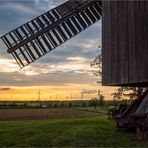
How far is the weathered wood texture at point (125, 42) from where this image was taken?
20.2 meters

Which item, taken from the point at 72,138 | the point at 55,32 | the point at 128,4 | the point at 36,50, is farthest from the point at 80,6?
the point at 72,138

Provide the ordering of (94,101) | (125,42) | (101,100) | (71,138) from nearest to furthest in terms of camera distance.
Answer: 1. (71,138)
2. (125,42)
3. (101,100)
4. (94,101)

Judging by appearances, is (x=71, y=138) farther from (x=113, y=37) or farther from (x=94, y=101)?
(x=94, y=101)

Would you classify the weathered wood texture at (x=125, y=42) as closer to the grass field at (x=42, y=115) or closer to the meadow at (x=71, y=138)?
the meadow at (x=71, y=138)

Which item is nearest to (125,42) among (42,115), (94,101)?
(42,115)

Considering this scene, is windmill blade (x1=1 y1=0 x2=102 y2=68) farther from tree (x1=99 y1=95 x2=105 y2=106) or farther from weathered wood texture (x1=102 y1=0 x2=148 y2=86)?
tree (x1=99 y1=95 x2=105 y2=106)

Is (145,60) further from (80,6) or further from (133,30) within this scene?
(80,6)

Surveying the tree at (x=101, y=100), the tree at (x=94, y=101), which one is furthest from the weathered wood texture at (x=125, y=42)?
the tree at (x=94, y=101)

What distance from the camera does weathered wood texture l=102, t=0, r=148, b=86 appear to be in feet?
66.4

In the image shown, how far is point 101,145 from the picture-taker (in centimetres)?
1691

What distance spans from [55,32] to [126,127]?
28.7 feet

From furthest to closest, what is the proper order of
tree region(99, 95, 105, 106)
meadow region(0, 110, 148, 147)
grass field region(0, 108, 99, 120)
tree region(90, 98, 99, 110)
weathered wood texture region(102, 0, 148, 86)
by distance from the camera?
tree region(90, 98, 99, 110), tree region(99, 95, 105, 106), grass field region(0, 108, 99, 120), weathered wood texture region(102, 0, 148, 86), meadow region(0, 110, 148, 147)

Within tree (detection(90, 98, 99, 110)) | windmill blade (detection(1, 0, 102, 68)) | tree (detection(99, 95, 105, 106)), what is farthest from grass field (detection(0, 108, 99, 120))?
tree (detection(90, 98, 99, 110))

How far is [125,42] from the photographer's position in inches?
844
